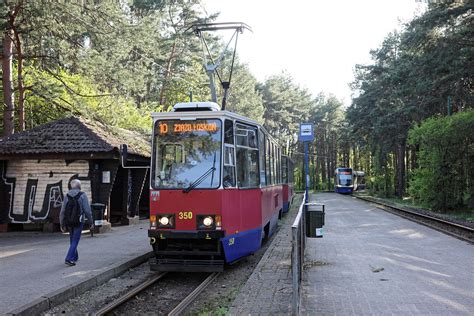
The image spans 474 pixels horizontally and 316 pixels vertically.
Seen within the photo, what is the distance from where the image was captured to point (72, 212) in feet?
32.8

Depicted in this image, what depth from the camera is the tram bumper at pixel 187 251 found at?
9.25 meters

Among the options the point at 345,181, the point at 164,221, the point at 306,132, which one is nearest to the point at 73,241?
the point at 164,221

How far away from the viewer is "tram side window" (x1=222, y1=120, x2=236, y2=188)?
31.6ft

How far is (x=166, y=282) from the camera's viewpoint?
952 centimetres

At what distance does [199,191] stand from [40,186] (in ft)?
30.6

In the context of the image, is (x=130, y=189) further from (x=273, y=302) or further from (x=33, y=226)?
(x=273, y=302)

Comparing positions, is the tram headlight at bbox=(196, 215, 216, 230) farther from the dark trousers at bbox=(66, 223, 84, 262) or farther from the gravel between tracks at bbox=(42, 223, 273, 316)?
the dark trousers at bbox=(66, 223, 84, 262)

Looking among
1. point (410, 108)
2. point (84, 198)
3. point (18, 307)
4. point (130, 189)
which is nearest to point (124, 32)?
point (130, 189)

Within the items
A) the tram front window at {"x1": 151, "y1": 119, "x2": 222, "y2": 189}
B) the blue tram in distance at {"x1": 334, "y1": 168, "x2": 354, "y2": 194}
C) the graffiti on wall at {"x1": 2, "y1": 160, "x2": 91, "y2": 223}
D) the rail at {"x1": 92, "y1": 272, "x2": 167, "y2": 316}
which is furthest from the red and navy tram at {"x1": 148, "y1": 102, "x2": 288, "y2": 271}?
the blue tram in distance at {"x1": 334, "y1": 168, "x2": 354, "y2": 194}

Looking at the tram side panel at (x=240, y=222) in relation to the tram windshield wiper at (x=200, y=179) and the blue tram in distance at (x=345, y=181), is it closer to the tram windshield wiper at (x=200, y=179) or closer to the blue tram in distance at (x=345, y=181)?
the tram windshield wiper at (x=200, y=179)

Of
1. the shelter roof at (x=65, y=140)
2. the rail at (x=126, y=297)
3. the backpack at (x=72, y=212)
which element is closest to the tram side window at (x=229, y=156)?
the rail at (x=126, y=297)

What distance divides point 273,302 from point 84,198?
4985mm

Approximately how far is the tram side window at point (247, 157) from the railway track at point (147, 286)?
2.04 metres

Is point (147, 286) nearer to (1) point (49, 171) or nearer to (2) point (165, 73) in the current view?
(1) point (49, 171)
